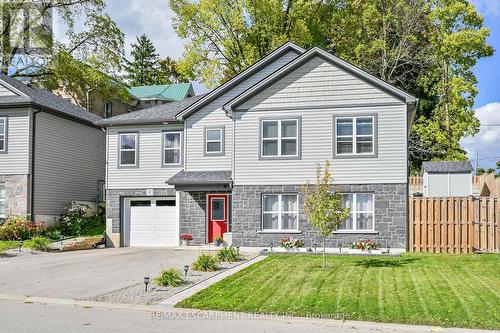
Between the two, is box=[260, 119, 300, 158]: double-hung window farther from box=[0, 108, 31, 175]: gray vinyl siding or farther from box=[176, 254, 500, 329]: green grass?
box=[0, 108, 31, 175]: gray vinyl siding

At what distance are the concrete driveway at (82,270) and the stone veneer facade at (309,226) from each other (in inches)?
84.0

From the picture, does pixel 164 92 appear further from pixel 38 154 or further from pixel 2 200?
pixel 2 200

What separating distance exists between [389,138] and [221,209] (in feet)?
25.1

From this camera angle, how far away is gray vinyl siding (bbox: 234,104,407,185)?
63.0ft

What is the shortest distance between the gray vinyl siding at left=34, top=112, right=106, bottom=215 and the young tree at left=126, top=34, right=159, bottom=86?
36157 millimetres

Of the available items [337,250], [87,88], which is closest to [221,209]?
[337,250]

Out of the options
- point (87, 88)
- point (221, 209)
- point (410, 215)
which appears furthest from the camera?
point (87, 88)

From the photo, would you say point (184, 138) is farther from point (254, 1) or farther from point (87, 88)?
point (87, 88)

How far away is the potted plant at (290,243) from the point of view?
19.4 metres

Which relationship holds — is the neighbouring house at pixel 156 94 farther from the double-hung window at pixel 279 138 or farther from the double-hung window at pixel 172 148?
the double-hung window at pixel 279 138

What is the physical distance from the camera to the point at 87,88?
39.9m

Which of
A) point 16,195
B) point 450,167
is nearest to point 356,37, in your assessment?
point 450,167

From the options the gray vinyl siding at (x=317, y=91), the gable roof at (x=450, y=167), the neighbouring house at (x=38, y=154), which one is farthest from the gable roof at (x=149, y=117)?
the gable roof at (x=450, y=167)

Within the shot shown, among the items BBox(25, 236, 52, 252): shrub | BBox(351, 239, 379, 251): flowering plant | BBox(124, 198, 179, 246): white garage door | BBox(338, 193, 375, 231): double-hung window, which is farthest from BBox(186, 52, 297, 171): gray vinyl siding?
BBox(351, 239, 379, 251): flowering plant
